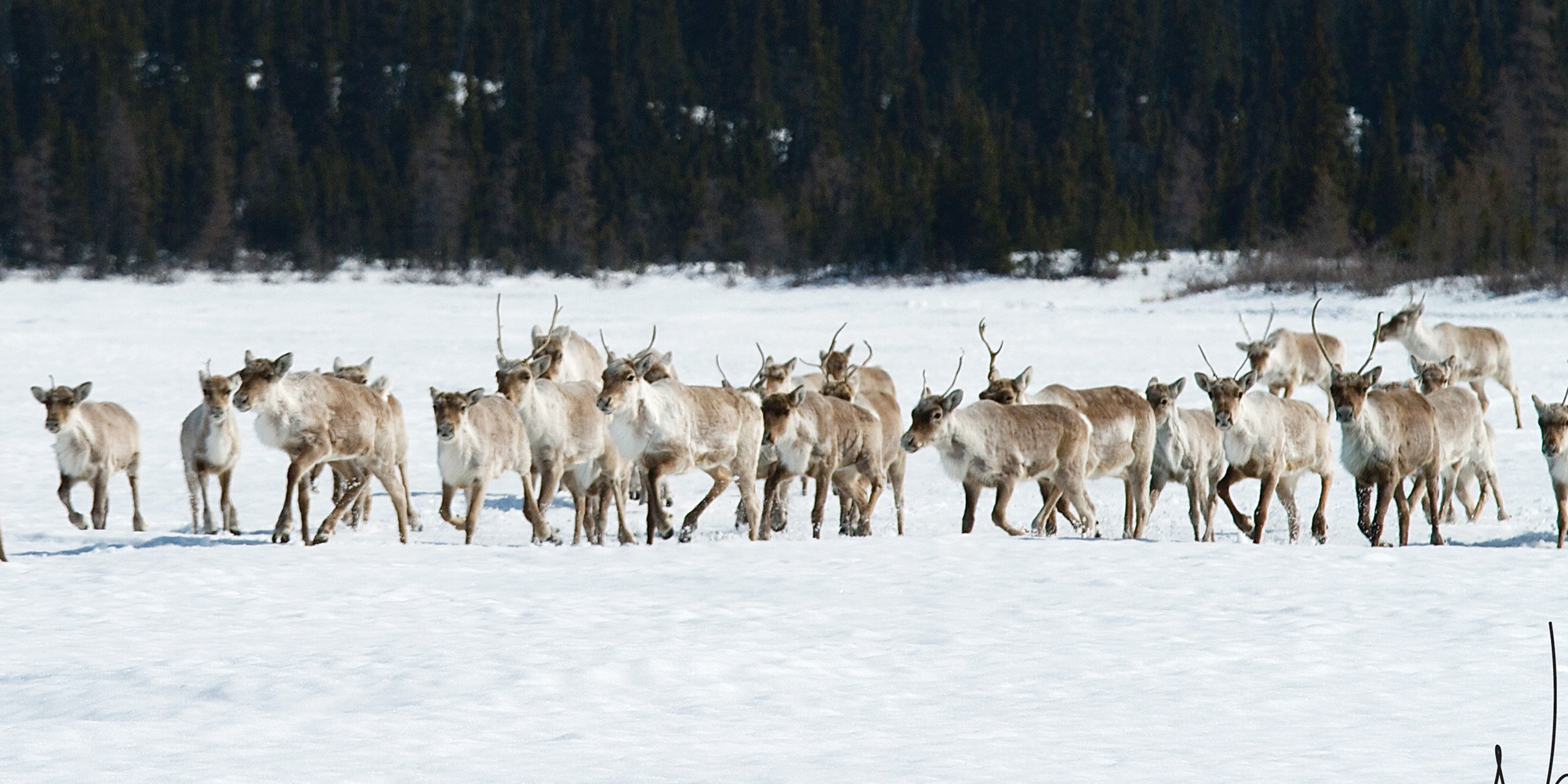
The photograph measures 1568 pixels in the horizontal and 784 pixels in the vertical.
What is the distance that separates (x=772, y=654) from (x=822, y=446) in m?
4.09

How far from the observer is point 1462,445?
12211mm

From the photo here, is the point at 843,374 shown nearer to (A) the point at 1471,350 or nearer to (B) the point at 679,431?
(B) the point at 679,431

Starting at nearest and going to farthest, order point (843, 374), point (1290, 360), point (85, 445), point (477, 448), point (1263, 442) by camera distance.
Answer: point (477, 448), point (1263, 442), point (85, 445), point (843, 374), point (1290, 360)

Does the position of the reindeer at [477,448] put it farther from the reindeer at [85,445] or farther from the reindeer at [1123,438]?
the reindeer at [1123,438]

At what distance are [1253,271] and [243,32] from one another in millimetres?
80437

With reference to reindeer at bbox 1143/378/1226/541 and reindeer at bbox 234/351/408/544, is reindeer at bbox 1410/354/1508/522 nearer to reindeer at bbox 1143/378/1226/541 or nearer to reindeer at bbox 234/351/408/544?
reindeer at bbox 1143/378/1226/541

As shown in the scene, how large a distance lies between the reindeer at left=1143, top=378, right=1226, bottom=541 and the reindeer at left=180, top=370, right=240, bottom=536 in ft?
21.2

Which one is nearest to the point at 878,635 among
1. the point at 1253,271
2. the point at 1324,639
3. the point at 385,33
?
the point at 1324,639

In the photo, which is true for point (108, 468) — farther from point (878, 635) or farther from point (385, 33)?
point (385, 33)

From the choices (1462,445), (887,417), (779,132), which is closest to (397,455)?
(887,417)

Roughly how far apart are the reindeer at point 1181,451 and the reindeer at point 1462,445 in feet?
4.82

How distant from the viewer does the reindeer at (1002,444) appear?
37.1 ft

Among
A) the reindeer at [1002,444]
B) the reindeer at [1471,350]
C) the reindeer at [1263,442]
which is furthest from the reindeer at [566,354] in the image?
the reindeer at [1471,350]

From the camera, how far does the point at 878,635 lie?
7.93 meters
